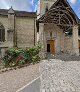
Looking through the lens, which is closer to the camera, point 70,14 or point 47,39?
point 70,14

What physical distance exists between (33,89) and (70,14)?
19242mm

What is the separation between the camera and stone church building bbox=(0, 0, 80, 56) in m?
25.9

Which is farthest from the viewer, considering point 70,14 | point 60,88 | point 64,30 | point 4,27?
point 64,30

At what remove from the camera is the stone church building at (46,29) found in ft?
84.8

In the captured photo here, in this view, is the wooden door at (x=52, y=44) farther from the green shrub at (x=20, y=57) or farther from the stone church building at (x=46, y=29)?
the green shrub at (x=20, y=57)

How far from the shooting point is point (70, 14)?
86.5ft

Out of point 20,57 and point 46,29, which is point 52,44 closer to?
point 46,29

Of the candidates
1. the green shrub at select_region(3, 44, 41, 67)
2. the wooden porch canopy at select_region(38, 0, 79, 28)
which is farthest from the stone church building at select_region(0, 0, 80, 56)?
the green shrub at select_region(3, 44, 41, 67)

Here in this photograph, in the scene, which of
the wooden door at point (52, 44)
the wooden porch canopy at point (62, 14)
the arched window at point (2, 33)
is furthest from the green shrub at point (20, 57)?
the wooden door at point (52, 44)

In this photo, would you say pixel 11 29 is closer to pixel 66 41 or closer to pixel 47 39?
pixel 47 39

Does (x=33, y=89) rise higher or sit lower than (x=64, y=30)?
lower

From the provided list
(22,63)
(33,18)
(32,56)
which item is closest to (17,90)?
(22,63)

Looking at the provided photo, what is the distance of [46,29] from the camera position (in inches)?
1159

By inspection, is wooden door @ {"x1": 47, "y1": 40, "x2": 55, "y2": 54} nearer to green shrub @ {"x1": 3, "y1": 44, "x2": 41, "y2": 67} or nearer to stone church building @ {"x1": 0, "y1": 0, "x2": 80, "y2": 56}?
stone church building @ {"x1": 0, "y1": 0, "x2": 80, "y2": 56}
